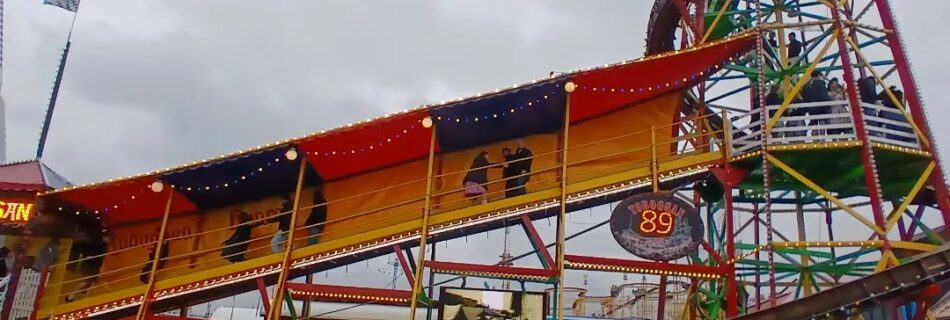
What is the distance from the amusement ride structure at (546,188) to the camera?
46.0 ft

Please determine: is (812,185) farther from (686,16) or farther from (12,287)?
(12,287)

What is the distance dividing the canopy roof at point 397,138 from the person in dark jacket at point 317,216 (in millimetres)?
305

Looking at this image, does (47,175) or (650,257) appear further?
(47,175)

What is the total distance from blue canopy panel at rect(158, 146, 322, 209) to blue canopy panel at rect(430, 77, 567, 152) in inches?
120

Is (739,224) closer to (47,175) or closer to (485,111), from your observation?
(485,111)

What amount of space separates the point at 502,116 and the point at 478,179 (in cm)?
144

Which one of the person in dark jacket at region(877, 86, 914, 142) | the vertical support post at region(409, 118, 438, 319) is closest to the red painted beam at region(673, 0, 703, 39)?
the person in dark jacket at region(877, 86, 914, 142)

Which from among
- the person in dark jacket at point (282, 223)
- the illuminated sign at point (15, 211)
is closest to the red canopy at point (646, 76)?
the person in dark jacket at point (282, 223)

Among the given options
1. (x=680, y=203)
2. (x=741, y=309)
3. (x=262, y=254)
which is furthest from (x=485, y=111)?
(x=741, y=309)

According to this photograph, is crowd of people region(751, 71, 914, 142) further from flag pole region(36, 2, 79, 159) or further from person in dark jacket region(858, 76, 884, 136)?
flag pole region(36, 2, 79, 159)

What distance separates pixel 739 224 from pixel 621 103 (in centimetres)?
716

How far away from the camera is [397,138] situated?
50.6 feet

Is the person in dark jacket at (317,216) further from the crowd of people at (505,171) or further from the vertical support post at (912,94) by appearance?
the vertical support post at (912,94)

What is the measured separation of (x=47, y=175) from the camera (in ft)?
51.5
